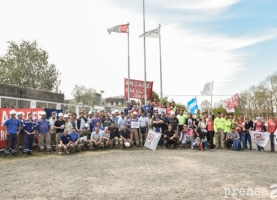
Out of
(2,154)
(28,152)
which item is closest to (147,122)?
(28,152)

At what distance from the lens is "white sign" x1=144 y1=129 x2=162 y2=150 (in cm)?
1412

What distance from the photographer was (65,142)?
12805 mm

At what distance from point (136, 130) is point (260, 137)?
6.60 m

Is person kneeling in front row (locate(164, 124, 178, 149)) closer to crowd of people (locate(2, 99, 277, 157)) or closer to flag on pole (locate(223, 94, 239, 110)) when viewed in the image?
crowd of people (locate(2, 99, 277, 157))

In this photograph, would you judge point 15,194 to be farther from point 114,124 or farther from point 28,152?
point 114,124

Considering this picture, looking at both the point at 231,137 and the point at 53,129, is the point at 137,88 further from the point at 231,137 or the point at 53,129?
the point at 53,129

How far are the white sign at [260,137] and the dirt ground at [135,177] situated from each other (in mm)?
3798

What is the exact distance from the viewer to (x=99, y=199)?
5.88 metres

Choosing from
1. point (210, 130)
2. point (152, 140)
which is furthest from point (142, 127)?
point (210, 130)

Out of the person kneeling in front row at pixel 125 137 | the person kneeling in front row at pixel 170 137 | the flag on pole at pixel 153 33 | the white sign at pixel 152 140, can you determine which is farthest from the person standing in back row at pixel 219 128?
the flag on pole at pixel 153 33

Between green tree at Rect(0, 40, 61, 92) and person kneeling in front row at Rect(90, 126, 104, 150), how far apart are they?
3082cm

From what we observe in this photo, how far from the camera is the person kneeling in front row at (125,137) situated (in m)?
14.0

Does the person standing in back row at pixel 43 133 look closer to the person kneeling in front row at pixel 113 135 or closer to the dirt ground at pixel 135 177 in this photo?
the dirt ground at pixel 135 177

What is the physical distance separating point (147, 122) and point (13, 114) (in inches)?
269
